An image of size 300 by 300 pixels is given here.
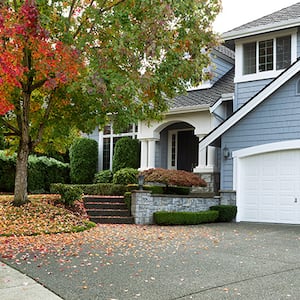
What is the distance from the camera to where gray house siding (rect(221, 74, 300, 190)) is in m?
13.4

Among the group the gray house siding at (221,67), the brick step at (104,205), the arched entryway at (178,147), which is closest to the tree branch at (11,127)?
the brick step at (104,205)

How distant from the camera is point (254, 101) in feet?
45.5

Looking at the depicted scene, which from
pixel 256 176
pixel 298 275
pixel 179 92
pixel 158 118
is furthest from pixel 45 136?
pixel 298 275

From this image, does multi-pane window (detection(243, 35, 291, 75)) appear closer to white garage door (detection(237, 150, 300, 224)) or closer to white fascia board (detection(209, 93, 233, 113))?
white fascia board (detection(209, 93, 233, 113))

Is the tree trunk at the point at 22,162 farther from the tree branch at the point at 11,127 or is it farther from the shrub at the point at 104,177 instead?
the shrub at the point at 104,177

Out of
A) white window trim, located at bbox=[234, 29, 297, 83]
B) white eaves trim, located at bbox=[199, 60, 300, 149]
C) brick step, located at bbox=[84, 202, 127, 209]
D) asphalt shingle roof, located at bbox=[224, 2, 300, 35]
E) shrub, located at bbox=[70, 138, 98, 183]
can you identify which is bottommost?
brick step, located at bbox=[84, 202, 127, 209]

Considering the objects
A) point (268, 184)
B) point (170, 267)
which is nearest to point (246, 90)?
point (268, 184)

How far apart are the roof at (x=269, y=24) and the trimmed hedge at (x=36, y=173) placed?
30.8 feet

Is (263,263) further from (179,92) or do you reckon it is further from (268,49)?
(268,49)

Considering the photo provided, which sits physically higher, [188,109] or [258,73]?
[258,73]

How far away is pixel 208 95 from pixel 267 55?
10.1ft

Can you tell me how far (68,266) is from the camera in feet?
21.3

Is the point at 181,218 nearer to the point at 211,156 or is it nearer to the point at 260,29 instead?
the point at 211,156

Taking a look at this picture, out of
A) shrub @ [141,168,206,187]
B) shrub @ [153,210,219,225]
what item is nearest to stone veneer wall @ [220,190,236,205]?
shrub @ [141,168,206,187]
